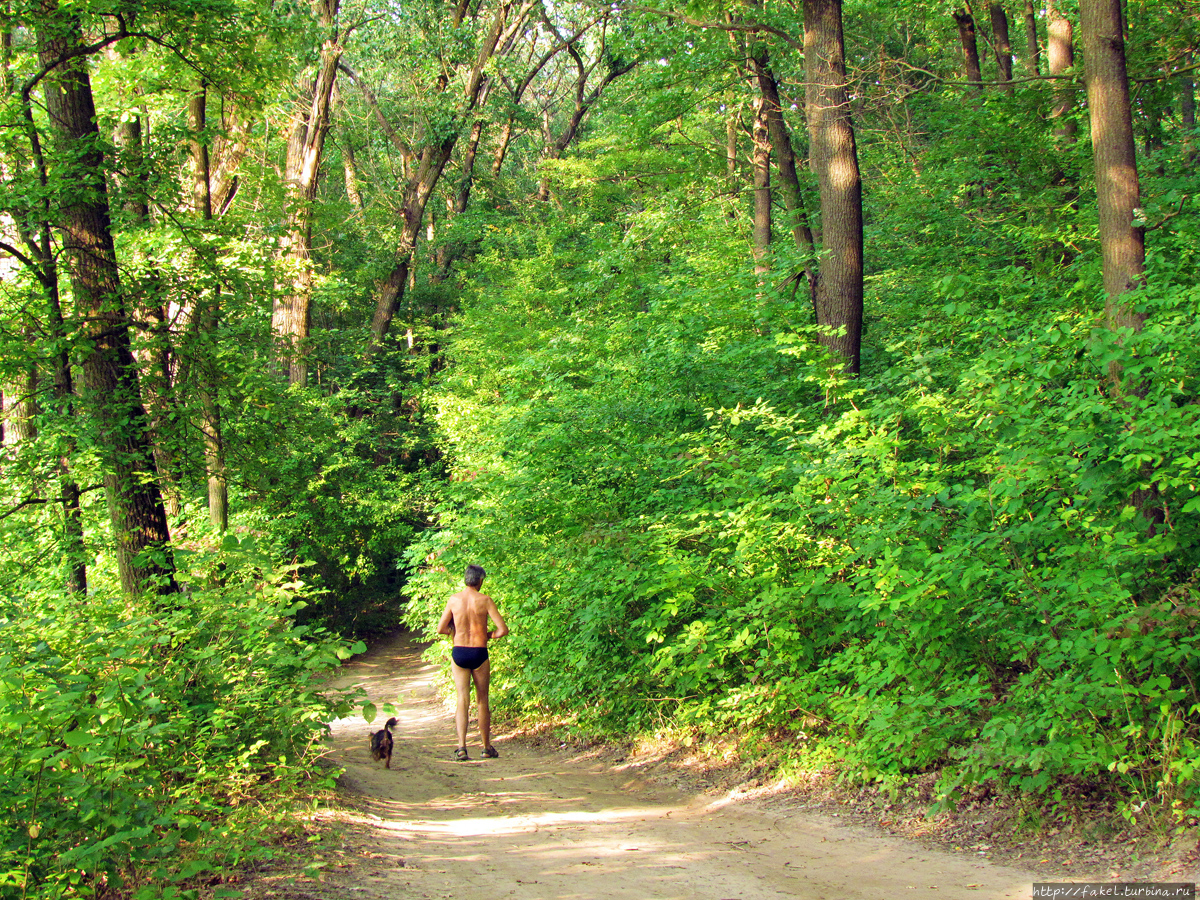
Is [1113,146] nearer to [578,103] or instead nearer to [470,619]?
[470,619]

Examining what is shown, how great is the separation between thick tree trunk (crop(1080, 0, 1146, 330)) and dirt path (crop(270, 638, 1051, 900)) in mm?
4218

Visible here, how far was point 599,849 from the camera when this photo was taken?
5137 millimetres

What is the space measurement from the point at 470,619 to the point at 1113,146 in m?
6.51

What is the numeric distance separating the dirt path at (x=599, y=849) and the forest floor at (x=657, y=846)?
0.05 feet

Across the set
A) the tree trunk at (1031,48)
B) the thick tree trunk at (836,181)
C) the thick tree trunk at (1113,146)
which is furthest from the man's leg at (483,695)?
the tree trunk at (1031,48)

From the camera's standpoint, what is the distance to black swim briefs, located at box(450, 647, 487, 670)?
7980 millimetres

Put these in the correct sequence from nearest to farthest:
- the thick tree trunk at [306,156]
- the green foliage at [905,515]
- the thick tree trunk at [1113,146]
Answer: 1. the green foliage at [905,515]
2. the thick tree trunk at [1113,146]
3. the thick tree trunk at [306,156]

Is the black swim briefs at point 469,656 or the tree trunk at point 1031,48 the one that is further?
the tree trunk at point 1031,48

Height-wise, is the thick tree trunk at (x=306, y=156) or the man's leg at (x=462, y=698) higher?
the thick tree trunk at (x=306, y=156)

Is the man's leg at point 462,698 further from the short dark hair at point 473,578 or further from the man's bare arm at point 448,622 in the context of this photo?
the short dark hair at point 473,578

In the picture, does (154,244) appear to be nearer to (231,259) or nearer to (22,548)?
(231,259)

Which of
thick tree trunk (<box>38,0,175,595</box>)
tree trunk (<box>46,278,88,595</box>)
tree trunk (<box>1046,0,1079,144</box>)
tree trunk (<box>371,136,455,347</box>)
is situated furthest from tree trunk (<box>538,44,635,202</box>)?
tree trunk (<box>46,278,88,595</box>)

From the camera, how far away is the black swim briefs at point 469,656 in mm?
7980

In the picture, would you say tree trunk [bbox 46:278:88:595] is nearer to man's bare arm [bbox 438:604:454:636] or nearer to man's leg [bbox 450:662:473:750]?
man's bare arm [bbox 438:604:454:636]
